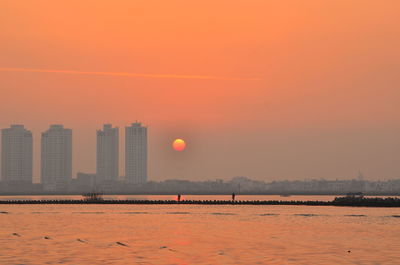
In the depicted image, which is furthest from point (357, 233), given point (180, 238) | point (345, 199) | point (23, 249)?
point (345, 199)

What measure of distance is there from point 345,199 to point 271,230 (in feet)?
315

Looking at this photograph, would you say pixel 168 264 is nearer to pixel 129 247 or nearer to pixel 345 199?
pixel 129 247

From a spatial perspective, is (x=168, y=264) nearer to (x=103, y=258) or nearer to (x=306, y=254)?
(x=103, y=258)

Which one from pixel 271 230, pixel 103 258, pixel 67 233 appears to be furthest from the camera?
pixel 271 230

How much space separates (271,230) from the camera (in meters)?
79.1

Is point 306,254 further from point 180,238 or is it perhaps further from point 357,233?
point 357,233

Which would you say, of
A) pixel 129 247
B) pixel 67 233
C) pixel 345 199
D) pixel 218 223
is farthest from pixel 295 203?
pixel 129 247

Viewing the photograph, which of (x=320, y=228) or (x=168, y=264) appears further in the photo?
(x=320, y=228)

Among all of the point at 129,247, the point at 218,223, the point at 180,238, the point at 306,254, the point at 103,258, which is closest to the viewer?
the point at 103,258

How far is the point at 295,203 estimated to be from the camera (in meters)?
174

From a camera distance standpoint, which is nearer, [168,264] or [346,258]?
[168,264]

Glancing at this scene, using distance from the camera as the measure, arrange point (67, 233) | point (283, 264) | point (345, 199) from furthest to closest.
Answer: point (345, 199) < point (67, 233) < point (283, 264)

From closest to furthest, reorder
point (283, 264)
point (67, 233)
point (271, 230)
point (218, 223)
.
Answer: point (283, 264) → point (67, 233) → point (271, 230) → point (218, 223)

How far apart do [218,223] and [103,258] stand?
4277cm
